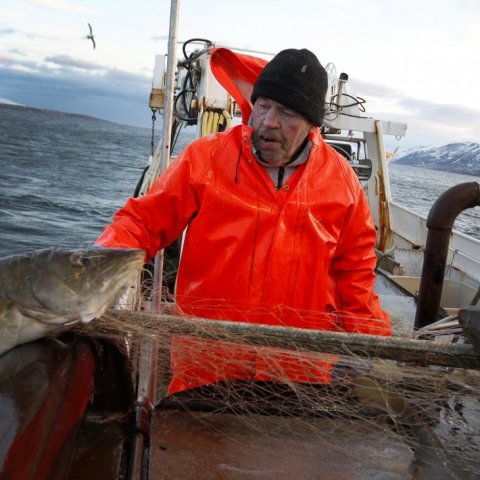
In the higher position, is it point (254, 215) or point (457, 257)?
point (254, 215)

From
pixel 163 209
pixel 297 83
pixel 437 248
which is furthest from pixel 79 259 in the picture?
pixel 437 248

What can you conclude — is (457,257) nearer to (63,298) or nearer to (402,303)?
(402,303)

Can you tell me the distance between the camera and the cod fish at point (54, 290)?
65.3 inches

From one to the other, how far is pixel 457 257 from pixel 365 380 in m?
6.10

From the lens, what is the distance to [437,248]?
3.71m

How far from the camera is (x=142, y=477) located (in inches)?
74.5

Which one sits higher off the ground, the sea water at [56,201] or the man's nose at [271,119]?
the man's nose at [271,119]

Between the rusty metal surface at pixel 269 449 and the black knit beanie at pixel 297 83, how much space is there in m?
1.52

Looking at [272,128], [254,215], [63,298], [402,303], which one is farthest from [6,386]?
[402,303]

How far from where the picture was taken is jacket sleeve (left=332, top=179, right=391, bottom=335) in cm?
287

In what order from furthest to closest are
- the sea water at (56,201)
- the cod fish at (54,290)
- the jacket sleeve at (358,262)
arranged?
the sea water at (56,201) < the jacket sleeve at (358,262) < the cod fish at (54,290)

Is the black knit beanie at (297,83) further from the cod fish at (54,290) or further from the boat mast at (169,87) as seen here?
the cod fish at (54,290)

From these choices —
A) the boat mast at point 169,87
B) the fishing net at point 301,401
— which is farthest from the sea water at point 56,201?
the fishing net at point 301,401

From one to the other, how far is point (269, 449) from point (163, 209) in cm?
124
